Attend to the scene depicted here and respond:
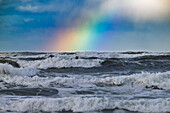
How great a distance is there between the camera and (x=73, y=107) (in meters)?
5.59

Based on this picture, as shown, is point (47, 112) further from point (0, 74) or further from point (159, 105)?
point (0, 74)

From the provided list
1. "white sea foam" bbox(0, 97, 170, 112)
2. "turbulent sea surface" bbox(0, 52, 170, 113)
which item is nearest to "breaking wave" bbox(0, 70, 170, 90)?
"turbulent sea surface" bbox(0, 52, 170, 113)

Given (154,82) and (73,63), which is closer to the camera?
(154,82)

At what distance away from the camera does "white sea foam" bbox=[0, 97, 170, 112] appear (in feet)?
17.9

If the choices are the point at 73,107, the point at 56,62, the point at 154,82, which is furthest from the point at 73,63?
the point at 73,107

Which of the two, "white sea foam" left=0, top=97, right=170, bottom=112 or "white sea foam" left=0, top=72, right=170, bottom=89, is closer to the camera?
"white sea foam" left=0, top=97, right=170, bottom=112

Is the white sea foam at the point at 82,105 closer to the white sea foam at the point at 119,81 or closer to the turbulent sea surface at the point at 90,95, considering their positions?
the turbulent sea surface at the point at 90,95

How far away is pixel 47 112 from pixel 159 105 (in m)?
2.85

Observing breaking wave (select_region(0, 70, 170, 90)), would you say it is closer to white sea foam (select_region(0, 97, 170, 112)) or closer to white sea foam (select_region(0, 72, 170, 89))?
white sea foam (select_region(0, 72, 170, 89))

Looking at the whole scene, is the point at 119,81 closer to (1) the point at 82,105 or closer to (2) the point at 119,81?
(2) the point at 119,81

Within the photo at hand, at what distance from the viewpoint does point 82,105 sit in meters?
5.68

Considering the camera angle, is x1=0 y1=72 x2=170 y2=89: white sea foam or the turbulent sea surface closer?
the turbulent sea surface

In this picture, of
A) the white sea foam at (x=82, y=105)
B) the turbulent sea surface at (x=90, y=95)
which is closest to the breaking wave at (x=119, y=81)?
the turbulent sea surface at (x=90, y=95)

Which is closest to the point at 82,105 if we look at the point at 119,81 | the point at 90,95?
the point at 90,95
